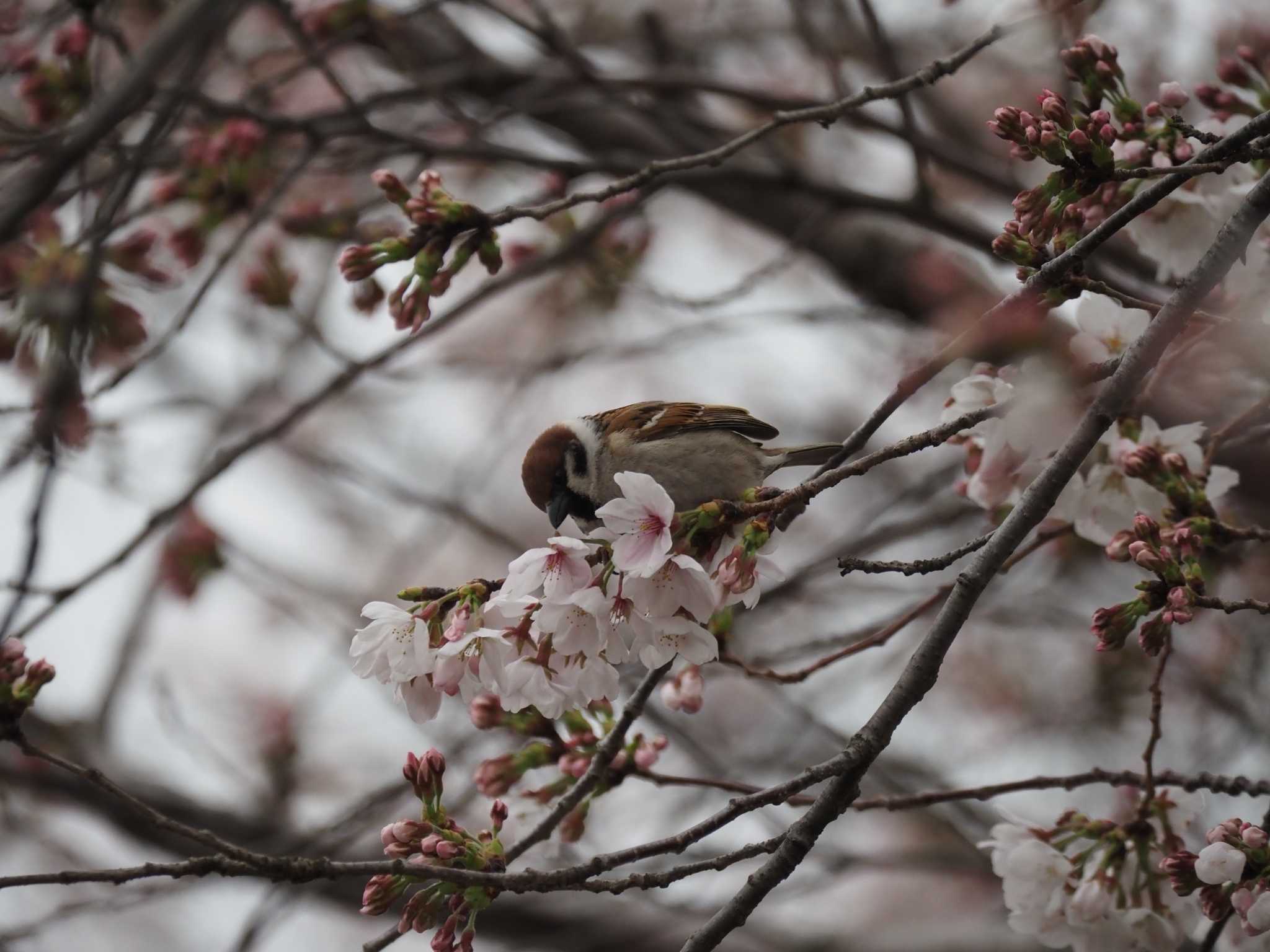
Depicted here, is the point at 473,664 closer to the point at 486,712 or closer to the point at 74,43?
the point at 486,712

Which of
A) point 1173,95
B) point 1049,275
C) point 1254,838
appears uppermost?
point 1173,95

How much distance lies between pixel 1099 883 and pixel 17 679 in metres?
1.91

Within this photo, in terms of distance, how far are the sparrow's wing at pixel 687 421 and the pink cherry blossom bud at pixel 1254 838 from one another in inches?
59.1

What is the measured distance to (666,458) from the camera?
303 centimetres

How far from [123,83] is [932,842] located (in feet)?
21.9

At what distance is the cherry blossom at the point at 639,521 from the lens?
177 cm

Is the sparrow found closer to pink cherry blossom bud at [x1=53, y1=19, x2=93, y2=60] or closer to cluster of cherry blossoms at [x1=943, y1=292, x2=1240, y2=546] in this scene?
cluster of cherry blossoms at [x1=943, y1=292, x2=1240, y2=546]

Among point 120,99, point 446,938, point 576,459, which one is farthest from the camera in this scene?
point 576,459

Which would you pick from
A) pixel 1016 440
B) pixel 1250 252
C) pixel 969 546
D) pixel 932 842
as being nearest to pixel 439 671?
pixel 969 546

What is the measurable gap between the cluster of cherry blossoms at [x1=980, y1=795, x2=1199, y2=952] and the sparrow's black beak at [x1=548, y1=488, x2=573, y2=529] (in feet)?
4.15

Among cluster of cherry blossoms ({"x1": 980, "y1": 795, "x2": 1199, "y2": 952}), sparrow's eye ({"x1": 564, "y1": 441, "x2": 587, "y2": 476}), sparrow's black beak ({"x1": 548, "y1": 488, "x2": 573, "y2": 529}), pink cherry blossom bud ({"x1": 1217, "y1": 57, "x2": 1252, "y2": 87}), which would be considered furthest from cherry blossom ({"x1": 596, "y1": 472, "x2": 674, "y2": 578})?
pink cherry blossom bud ({"x1": 1217, "y1": 57, "x2": 1252, "y2": 87})

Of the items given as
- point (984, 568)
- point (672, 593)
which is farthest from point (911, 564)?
point (672, 593)

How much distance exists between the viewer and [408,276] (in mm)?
2346

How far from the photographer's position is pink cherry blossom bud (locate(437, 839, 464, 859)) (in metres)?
1.82
